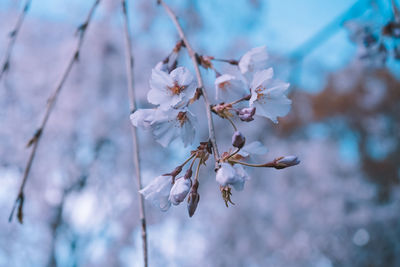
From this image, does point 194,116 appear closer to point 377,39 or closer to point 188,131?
point 188,131

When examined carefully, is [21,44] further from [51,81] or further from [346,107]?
[346,107]

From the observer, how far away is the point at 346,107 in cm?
1275

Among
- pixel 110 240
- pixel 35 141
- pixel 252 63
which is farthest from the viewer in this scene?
pixel 110 240

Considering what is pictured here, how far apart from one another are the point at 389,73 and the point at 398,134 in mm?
2412

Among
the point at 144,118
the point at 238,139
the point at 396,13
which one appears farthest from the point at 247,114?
the point at 396,13

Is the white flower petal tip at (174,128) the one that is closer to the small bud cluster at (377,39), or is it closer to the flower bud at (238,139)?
the flower bud at (238,139)

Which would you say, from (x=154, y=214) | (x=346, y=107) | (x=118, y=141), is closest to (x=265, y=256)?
(x=154, y=214)

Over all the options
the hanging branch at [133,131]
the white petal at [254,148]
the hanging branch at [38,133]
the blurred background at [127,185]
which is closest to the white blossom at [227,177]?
the white petal at [254,148]

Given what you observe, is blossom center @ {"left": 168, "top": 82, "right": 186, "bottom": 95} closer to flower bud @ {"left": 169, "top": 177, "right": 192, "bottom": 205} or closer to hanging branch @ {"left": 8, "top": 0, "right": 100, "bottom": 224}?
flower bud @ {"left": 169, "top": 177, "right": 192, "bottom": 205}

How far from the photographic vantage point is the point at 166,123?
22.7 inches

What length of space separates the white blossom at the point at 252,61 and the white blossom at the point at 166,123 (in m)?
0.15

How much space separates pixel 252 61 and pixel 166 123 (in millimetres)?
214

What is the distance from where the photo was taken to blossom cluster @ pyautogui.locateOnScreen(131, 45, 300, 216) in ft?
1.66

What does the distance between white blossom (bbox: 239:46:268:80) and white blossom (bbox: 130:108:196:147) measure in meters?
0.15
